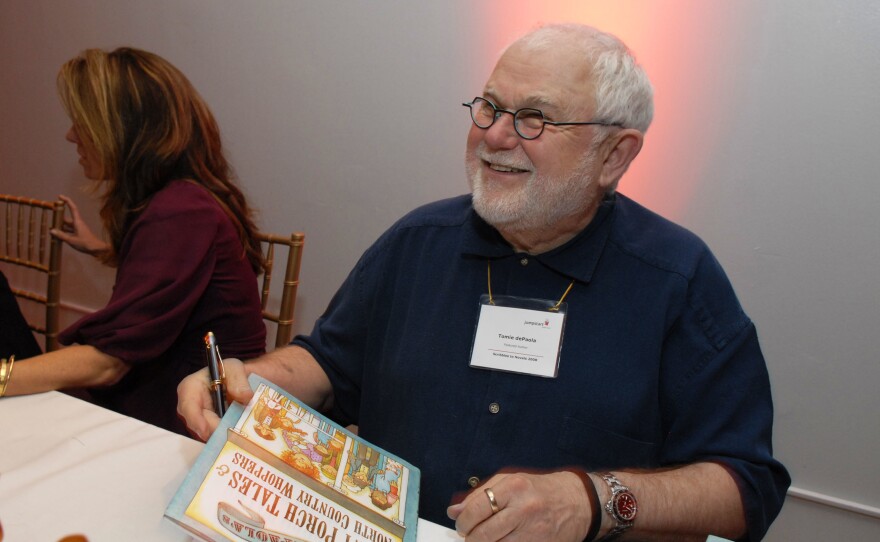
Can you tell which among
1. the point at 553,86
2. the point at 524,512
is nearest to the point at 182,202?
the point at 553,86

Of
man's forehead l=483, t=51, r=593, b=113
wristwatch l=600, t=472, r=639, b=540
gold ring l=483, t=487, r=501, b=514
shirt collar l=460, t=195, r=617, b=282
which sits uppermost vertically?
Result: man's forehead l=483, t=51, r=593, b=113

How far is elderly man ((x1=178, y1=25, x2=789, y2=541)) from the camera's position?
129 centimetres

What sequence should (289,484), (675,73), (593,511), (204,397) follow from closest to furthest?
(289,484), (593,511), (204,397), (675,73)

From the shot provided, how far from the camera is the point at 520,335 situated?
1.37 meters

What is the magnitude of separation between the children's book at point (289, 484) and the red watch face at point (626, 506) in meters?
0.32

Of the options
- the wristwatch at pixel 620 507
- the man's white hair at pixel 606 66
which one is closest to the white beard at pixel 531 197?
the man's white hair at pixel 606 66

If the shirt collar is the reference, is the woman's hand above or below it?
below

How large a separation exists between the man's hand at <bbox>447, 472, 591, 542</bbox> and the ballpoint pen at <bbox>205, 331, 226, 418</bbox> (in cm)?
43

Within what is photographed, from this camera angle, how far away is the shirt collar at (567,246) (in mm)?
1396

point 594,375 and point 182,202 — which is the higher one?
point 182,202

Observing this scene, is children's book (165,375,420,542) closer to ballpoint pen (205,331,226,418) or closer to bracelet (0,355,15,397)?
ballpoint pen (205,331,226,418)

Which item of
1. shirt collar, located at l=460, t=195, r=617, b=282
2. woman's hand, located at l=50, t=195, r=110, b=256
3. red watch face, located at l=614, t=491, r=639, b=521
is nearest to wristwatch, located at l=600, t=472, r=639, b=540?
red watch face, located at l=614, t=491, r=639, b=521

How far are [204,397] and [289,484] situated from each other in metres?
0.34

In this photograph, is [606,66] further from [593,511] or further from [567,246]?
[593,511]
